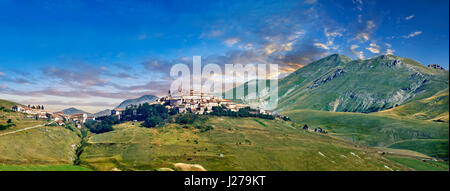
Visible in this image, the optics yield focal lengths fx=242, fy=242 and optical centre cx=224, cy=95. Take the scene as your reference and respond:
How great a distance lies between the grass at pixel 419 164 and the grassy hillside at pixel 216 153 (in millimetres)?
4758

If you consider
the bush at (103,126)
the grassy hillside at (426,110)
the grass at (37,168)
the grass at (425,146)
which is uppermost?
the grassy hillside at (426,110)

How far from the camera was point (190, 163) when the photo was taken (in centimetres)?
6744

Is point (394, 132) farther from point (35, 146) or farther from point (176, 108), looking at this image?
point (35, 146)

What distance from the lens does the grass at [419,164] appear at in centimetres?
7683

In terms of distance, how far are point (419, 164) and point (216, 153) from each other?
70.2 metres

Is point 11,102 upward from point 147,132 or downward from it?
upward

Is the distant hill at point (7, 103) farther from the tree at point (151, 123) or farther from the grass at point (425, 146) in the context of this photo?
the grass at point (425, 146)

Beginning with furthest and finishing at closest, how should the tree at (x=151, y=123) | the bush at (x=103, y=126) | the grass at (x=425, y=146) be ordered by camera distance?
1. the bush at (x=103, y=126)
2. the tree at (x=151, y=123)
3. the grass at (x=425, y=146)

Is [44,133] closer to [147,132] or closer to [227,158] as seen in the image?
[147,132]

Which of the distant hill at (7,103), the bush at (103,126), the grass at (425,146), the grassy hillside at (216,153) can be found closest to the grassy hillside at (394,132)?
the grass at (425,146)

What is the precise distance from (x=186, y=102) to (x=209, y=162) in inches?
4293

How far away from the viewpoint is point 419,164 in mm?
83188
